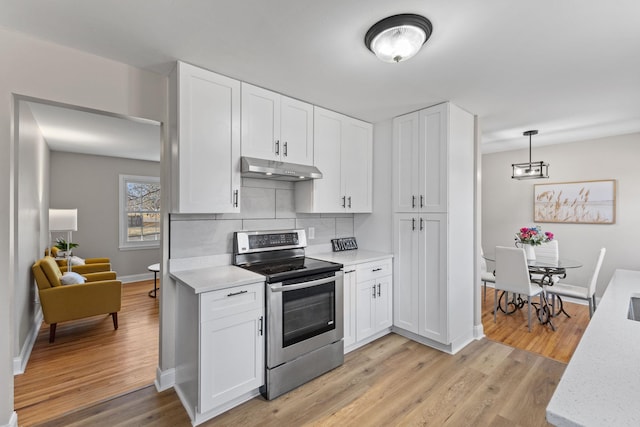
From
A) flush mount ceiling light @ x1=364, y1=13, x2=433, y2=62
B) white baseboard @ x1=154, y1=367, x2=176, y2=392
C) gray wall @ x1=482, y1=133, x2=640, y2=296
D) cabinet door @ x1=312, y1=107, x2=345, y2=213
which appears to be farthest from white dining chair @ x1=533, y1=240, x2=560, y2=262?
white baseboard @ x1=154, y1=367, x2=176, y2=392

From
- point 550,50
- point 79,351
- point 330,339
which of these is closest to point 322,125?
point 550,50

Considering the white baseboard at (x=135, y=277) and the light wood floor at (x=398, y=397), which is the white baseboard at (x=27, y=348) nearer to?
the light wood floor at (x=398, y=397)

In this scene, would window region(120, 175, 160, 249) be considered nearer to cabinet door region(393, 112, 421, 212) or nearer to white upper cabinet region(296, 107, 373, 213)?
white upper cabinet region(296, 107, 373, 213)

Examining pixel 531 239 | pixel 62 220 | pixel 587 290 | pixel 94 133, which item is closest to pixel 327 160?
pixel 531 239

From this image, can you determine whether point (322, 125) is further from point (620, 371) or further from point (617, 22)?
point (620, 371)

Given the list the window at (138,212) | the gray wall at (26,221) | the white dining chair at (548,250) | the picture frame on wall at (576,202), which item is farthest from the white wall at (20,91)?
the picture frame on wall at (576,202)

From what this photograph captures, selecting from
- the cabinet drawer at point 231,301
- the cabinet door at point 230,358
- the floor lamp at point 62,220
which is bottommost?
the cabinet door at point 230,358

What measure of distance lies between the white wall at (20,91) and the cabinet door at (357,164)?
207cm

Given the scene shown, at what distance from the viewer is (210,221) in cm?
253

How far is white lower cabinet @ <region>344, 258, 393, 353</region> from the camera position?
2789mm

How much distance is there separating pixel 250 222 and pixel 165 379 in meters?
1.42

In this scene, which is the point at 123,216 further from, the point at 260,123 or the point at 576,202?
the point at 576,202

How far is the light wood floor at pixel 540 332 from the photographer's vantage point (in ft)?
9.66

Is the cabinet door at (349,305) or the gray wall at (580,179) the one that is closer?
the cabinet door at (349,305)
